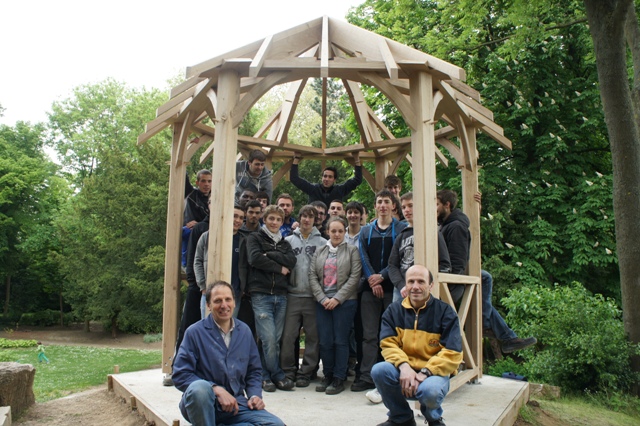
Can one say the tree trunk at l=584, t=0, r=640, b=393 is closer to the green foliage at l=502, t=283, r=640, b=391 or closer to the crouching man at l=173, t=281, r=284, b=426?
the green foliage at l=502, t=283, r=640, b=391

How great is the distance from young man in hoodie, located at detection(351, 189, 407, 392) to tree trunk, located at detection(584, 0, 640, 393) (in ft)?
14.9

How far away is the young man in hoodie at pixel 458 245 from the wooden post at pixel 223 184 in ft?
7.18

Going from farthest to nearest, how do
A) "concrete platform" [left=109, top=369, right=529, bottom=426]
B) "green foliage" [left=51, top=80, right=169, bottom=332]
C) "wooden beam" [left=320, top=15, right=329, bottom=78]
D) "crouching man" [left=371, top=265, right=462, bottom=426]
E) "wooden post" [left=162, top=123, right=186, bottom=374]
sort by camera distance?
"green foliage" [left=51, top=80, right=169, bottom=332] → "wooden post" [left=162, top=123, right=186, bottom=374] → "wooden beam" [left=320, top=15, right=329, bottom=78] → "concrete platform" [left=109, top=369, right=529, bottom=426] → "crouching man" [left=371, top=265, right=462, bottom=426]

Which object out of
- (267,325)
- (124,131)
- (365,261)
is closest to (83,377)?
(267,325)

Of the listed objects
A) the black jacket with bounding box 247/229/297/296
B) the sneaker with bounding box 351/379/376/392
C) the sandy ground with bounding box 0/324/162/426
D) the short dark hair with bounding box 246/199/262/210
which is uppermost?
the short dark hair with bounding box 246/199/262/210

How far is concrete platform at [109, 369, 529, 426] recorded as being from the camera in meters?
4.51

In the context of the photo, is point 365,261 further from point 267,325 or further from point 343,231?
point 267,325

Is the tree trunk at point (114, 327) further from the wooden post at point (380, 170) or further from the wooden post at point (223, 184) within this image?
the wooden post at point (223, 184)

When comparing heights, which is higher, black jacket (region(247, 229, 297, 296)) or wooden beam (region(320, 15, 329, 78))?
wooden beam (region(320, 15, 329, 78))

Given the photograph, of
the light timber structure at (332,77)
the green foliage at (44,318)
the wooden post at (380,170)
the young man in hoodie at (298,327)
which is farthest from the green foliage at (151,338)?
the young man in hoodie at (298,327)

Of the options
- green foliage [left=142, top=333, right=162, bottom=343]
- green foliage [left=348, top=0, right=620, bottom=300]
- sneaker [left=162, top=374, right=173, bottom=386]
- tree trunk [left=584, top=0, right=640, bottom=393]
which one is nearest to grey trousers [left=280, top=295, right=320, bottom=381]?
sneaker [left=162, top=374, right=173, bottom=386]

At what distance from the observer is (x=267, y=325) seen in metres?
5.59

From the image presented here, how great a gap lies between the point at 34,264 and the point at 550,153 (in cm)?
2728

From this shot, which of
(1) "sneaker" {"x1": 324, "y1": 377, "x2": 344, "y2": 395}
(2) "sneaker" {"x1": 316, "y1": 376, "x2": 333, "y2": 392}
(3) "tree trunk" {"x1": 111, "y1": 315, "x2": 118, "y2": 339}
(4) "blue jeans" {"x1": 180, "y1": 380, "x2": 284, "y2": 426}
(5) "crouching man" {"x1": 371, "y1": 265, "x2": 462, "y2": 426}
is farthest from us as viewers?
(3) "tree trunk" {"x1": 111, "y1": 315, "x2": 118, "y2": 339}
